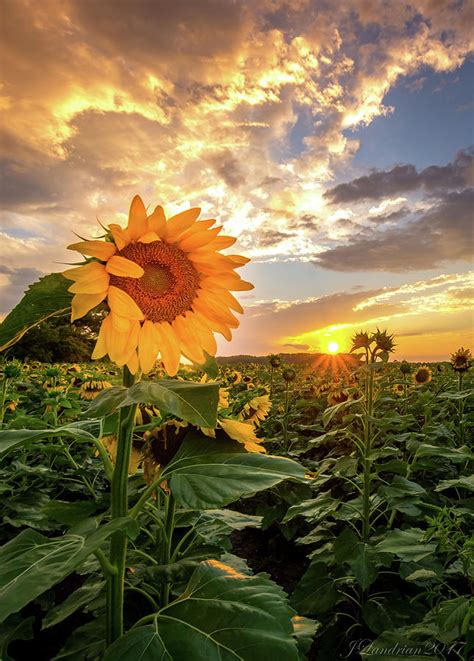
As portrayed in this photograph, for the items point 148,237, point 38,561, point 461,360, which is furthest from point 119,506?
point 461,360

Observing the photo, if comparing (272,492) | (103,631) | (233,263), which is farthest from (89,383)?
(233,263)

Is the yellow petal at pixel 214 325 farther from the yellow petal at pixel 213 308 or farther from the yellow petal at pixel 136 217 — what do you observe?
the yellow petal at pixel 136 217

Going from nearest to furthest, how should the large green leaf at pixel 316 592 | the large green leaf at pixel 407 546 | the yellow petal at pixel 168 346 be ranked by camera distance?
the yellow petal at pixel 168 346
the large green leaf at pixel 407 546
the large green leaf at pixel 316 592

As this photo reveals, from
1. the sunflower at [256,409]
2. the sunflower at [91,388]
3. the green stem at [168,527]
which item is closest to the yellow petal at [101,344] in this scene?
the green stem at [168,527]

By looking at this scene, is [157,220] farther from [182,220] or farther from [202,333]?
[202,333]

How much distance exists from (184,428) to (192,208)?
0.93 meters

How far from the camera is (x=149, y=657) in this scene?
1.04 meters

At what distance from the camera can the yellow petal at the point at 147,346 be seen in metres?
1.26

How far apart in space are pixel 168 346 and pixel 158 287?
0.16 metres

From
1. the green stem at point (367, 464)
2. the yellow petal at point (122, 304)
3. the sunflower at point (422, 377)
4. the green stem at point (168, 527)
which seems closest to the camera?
the yellow petal at point (122, 304)

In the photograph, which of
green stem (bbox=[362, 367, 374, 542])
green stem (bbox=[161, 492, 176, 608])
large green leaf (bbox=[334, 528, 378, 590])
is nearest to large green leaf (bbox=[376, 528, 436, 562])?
large green leaf (bbox=[334, 528, 378, 590])

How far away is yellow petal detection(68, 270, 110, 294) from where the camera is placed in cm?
110

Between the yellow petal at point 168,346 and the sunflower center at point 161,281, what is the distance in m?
0.02

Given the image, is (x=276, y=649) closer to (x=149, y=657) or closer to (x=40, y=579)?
(x=149, y=657)
